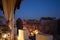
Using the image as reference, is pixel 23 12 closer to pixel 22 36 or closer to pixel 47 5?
pixel 47 5

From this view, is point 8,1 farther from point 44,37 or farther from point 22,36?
point 44,37

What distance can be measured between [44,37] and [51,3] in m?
3.86

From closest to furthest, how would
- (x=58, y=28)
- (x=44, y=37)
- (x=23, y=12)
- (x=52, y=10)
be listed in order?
(x=44, y=37), (x=58, y=28), (x=52, y=10), (x=23, y=12)

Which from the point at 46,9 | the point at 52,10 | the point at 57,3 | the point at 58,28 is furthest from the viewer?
the point at 46,9

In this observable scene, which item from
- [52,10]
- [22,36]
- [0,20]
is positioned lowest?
[22,36]

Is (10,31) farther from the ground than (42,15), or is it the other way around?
(42,15)

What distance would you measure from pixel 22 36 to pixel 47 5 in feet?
9.13

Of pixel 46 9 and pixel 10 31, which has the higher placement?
pixel 46 9

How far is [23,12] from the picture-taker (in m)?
7.12

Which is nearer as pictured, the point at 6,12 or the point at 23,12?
the point at 6,12

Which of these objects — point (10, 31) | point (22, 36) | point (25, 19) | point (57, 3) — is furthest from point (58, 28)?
point (25, 19)

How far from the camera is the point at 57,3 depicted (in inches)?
228

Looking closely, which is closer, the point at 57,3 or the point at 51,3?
the point at 57,3

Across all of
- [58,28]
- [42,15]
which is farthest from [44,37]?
[42,15]
